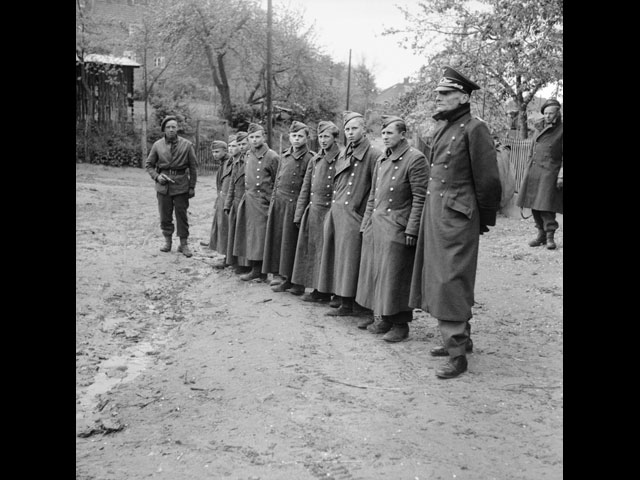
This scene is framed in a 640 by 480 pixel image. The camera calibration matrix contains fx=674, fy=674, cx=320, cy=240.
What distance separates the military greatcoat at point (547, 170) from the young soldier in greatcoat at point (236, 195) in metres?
4.38

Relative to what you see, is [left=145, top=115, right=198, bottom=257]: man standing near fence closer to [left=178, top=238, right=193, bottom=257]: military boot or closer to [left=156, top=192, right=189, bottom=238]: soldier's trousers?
[left=156, top=192, right=189, bottom=238]: soldier's trousers

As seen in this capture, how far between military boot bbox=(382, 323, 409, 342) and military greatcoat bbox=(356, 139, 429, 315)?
19cm

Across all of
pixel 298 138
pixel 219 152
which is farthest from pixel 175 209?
pixel 298 138

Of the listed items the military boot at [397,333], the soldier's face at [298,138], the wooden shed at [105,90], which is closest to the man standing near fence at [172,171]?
the soldier's face at [298,138]

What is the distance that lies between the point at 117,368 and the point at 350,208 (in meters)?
2.69

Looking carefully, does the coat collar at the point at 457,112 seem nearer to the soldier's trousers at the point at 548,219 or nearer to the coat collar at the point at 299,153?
the coat collar at the point at 299,153

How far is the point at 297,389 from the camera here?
4.97 meters

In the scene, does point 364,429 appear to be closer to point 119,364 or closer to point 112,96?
point 119,364

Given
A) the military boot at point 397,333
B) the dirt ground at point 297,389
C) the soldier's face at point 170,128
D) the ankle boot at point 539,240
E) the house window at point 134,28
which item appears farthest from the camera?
the house window at point 134,28

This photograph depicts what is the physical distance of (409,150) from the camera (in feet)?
19.8

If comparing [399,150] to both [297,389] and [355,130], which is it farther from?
[297,389]

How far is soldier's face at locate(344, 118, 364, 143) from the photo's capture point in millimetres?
6711

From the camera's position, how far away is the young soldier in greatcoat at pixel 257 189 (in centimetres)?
875
